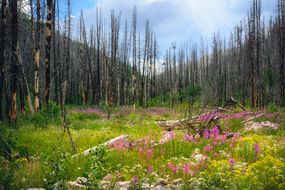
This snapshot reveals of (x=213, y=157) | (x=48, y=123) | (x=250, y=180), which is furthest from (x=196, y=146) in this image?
(x=48, y=123)

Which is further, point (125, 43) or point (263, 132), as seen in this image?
point (125, 43)

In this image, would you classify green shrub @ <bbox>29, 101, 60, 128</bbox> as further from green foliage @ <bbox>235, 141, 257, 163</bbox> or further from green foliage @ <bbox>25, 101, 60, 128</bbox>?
green foliage @ <bbox>235, 141, 257, 163</bbox>

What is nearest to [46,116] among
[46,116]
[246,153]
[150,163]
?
[46,116]

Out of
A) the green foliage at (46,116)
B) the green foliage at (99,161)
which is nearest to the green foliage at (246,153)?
the green foliage at (99,161)

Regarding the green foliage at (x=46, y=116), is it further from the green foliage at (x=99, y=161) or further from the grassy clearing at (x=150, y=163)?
the green foliage at (x=99, y=161)

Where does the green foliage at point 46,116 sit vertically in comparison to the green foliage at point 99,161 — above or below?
above

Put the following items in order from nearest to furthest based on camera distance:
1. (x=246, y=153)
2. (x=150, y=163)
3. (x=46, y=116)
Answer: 1. (x=150, y=163)
2. (x=246, y=153)
3. (x=46, y=116)

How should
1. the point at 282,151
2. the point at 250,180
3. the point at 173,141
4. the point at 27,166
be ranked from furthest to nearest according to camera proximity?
1. the point at 173,141
2. the point at 282,151
3. the point at 27,166
4. the point at 250,180

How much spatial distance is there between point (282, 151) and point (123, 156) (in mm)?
4149

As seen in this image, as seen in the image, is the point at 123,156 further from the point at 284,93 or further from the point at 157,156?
the point at 284,93

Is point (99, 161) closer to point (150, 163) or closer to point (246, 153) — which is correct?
point (150, 163)

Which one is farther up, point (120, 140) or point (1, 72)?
point (1, 72)

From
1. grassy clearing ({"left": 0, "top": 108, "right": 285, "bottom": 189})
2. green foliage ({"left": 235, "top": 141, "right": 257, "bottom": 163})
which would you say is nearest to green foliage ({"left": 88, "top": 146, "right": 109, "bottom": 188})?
grassy clearing ({"left": 0, "top": 108, "right": 285, "bottom": 189})

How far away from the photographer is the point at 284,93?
102ft
